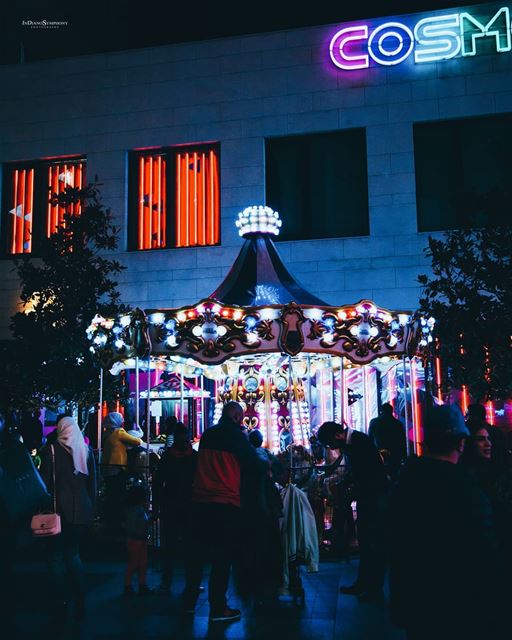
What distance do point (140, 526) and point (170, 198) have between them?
1054cm

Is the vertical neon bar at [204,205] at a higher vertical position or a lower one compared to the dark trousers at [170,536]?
higher

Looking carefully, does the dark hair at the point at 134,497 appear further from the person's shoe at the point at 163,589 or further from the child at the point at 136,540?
the person's shoe at the point at 163,589

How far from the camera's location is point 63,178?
18172 mm

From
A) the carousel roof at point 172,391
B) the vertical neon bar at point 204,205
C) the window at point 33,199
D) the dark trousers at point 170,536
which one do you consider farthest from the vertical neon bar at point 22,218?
the dark trousers at point 170,536

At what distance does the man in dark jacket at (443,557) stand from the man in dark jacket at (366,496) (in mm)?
4545

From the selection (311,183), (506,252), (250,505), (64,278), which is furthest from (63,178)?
(250,505)

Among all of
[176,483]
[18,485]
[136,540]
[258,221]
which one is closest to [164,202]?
[258,221]

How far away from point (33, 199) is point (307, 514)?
12666mm

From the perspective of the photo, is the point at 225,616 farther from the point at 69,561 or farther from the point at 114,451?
the point at 114,451

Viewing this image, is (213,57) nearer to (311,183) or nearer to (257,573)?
(311,183)

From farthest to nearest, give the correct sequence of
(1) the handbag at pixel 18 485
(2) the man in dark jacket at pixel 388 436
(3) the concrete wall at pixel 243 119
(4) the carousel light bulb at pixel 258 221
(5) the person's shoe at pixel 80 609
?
(3) the concrete wall at pixel 243 119 → (4) the carousel light bulb at pixel 258 221 → (2) the man in dark jacket at pixel 388 436 → (5) the person's shoe at pixel 80 609 → (1) the handbag at pixel 18 485

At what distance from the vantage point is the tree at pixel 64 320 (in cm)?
1442

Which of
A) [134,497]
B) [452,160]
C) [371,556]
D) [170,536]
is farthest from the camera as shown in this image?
[452,160]

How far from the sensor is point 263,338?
35.1 ft
